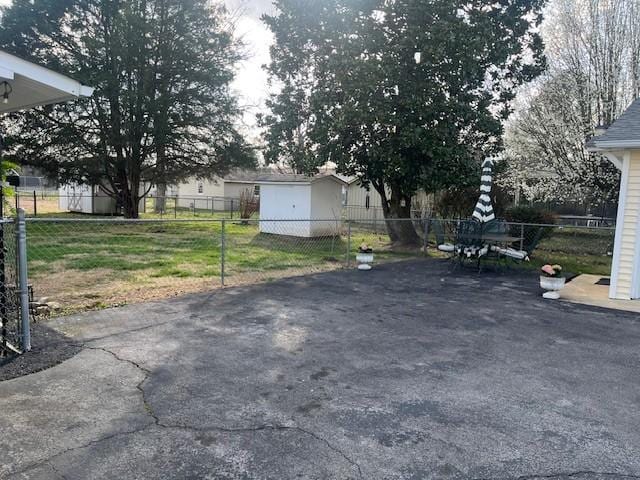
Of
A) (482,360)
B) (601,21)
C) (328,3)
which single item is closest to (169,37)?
(328,3)

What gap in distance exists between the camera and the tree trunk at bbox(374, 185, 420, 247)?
13873 millimetres

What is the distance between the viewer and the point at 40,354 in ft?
13.6

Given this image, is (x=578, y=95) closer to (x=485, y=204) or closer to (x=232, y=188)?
(x=485, y=204)

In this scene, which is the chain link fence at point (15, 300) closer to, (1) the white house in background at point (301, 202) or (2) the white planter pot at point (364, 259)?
(2) the white planter pot at point (364, 259)

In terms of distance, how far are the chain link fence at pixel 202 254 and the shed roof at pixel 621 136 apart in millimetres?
3011

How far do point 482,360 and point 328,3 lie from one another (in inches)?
427

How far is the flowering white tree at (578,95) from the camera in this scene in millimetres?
15531

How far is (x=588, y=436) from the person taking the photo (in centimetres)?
298

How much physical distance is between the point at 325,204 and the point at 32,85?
39.4 ft

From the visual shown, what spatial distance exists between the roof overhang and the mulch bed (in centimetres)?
257

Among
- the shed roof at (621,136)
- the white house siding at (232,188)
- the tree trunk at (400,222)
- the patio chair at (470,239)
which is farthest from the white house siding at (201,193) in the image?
the shed roof at (621,136)

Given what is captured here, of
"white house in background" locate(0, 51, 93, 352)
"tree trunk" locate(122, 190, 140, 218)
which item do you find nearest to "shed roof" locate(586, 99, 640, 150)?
"white house in background" locate(0, 51, 93, 352)

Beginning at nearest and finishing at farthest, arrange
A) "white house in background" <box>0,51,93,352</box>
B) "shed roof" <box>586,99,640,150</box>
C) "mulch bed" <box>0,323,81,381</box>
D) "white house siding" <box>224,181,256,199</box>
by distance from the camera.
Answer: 1. "mulch bed" <box>0,323,81,381</box>
2. "white house in background" <box>0,51,93,352</box>
3. "shed roof" <box>586,99,640,150</box>
4. "white house siding" <box>224,181,256,199</box>

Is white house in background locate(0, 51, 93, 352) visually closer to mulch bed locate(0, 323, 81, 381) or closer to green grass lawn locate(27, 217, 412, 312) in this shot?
mulch bed locate(0, 323, 81, 381)
